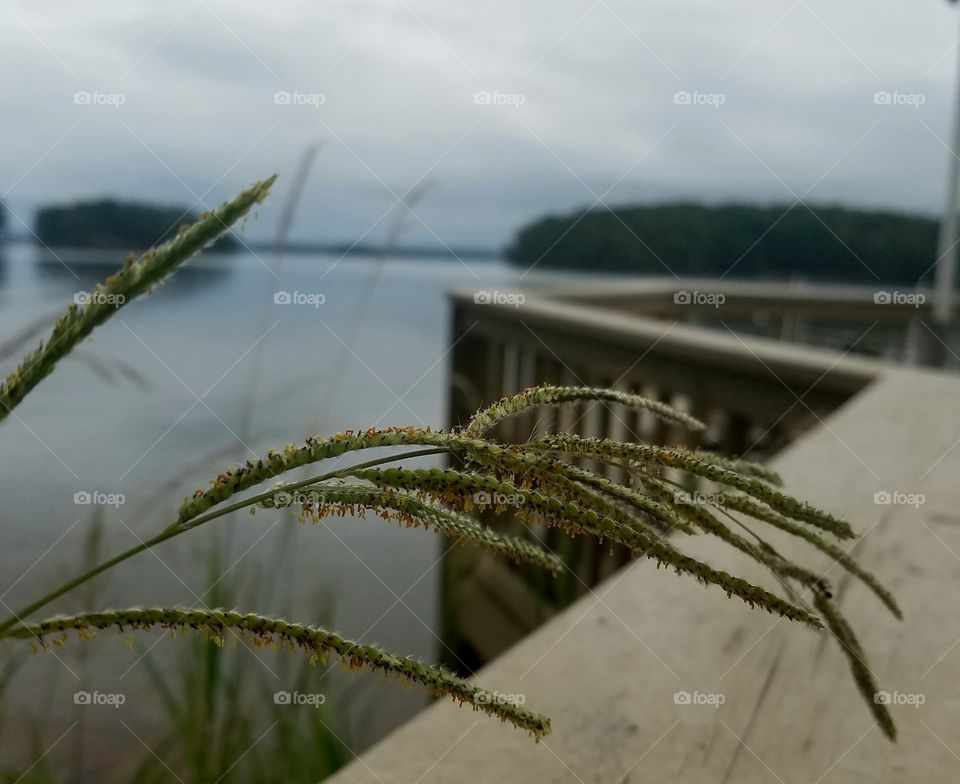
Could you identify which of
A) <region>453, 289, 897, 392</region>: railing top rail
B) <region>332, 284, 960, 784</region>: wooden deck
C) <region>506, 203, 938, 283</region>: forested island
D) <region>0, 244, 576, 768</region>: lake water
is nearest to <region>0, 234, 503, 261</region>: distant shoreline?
<region>0, 244, 576, 768</region>: lake water

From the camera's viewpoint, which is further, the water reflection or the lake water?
the water reflection

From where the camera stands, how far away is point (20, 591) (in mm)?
Result: 1524

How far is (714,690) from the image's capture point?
0.75m

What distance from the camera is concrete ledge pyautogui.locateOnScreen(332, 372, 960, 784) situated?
2.10 ft

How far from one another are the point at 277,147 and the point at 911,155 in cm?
415

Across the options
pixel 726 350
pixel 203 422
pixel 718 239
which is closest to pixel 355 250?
pixel 203 422

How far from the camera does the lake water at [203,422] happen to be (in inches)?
45.9

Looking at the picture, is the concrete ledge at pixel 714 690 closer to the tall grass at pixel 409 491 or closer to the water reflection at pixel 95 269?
the tall grass at pixel 409 491

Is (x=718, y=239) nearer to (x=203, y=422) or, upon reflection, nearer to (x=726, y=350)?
(x=726, y=350)

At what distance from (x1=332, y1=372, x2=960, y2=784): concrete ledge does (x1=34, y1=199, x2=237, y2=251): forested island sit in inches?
42.5

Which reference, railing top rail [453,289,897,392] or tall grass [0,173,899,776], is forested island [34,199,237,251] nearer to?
railing top rail [453,289,897,392]

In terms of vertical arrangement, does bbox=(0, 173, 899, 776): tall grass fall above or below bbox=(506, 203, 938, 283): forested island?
below

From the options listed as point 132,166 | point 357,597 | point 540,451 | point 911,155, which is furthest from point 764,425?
point 911,155

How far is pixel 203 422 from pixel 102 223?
553 millimetres
